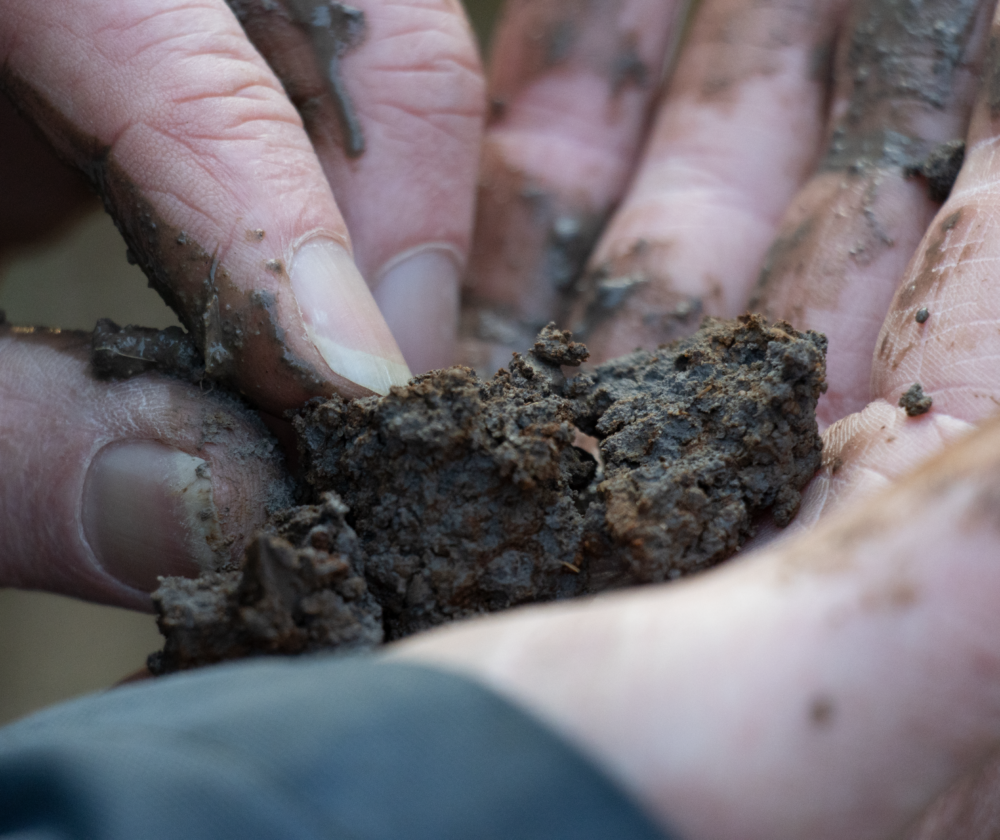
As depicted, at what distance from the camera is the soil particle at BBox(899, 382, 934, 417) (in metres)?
1.43

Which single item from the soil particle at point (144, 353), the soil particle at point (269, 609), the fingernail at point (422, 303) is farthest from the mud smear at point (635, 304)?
the soil particle at point (269, 609)

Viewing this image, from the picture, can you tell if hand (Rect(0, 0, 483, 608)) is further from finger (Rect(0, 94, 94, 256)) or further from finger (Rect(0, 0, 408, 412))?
finger (Rect(0, 94, 94, 256))

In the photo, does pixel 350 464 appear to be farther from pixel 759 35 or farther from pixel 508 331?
pixel 759 35

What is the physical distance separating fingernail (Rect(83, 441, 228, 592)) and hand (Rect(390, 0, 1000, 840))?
791 millimetres

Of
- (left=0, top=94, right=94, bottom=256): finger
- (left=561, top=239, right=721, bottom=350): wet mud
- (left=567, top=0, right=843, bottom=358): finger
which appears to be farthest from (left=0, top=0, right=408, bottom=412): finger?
(left=567, top=0, right=843, bottom=358): finger

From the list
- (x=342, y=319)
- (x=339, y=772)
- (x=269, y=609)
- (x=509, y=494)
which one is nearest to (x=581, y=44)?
(x=342, y=319)

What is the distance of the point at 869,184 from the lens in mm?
2049

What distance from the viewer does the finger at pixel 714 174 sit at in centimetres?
225

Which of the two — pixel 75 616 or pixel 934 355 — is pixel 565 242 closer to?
pixel 934 355

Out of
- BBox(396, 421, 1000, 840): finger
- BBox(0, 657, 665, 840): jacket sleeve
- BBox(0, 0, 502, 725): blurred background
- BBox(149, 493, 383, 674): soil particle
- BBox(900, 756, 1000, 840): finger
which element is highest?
BBox(396, 421, 1000, 840): finger

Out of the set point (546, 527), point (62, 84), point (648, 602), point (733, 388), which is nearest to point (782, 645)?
point (648, 602)

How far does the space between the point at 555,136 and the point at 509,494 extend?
73.9 inches

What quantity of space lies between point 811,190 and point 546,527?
1.44 metres

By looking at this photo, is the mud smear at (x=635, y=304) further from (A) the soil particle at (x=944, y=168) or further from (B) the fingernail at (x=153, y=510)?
(B) the fingernail at (x=153, y=510)
